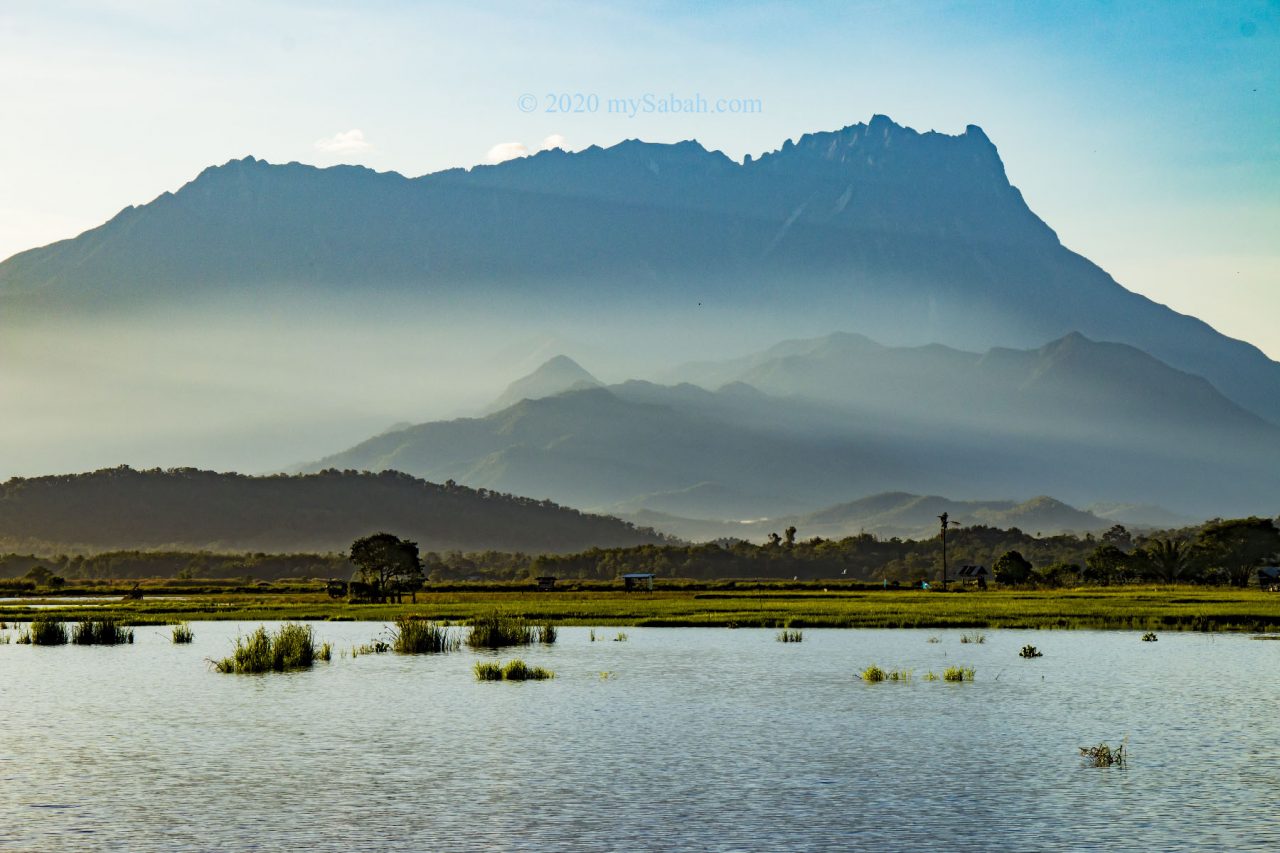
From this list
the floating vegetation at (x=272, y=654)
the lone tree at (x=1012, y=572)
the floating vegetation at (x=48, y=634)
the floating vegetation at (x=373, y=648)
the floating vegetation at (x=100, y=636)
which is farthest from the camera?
the lone tree at (x=1012, y=572)

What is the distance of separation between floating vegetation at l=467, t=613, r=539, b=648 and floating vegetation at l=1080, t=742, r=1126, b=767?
3679cm

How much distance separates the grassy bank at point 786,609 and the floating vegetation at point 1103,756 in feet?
157

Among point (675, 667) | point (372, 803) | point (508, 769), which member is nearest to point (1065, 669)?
point (675, 667)

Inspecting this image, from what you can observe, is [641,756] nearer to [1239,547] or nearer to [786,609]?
[786,609]

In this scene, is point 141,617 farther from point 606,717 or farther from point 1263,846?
point 1263,846

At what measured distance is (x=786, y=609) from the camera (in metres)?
102

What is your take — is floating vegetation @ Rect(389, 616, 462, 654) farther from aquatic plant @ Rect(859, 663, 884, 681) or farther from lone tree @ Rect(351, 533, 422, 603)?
lone tree @ Rect(351, 533, 422, 603)

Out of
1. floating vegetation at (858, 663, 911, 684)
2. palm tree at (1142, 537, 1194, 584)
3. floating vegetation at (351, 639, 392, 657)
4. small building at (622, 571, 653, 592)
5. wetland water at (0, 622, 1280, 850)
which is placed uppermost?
palm tree at (1142, 537, 1194, 584)

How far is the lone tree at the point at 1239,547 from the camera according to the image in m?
152

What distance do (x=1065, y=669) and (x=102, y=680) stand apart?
3602 cm

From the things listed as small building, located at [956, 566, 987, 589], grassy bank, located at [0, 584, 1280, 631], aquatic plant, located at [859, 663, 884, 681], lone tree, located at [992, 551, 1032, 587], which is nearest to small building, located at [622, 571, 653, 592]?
grassy bank, located at [0, 584, 1280, 631]

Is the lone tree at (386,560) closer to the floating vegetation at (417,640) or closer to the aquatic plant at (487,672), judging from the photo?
the floating vegetation at (417,640)

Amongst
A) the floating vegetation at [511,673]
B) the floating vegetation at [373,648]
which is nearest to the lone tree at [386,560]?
the floating vegetation at [373,648]

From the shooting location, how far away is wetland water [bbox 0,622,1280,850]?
28.4 metres
